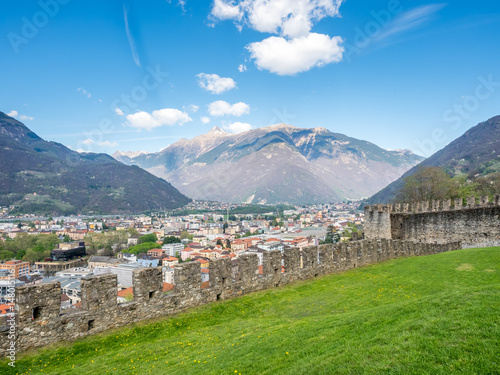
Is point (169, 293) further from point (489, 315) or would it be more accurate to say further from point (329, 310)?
point (489, 315)

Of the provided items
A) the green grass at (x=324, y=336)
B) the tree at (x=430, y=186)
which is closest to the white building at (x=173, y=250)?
the tree at (x=430, y=186)

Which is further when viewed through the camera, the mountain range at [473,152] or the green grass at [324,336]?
the mountain range at [473,152]

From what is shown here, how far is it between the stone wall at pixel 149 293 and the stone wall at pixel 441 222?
38.6 feet

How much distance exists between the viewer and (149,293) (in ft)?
41.9

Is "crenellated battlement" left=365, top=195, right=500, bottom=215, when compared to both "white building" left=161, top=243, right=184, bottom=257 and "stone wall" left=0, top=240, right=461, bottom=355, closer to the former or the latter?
"stone wall" left=0, top=240, right=461, bottom=355

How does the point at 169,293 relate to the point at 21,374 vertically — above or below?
above

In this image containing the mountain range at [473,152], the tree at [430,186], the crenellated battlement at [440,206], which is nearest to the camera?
the crenellated battlement at [440,206]

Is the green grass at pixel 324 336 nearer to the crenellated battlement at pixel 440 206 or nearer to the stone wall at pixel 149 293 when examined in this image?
the stone wall at pixel 149 293

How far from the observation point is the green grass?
591 centimetres

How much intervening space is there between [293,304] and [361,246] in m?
8.93

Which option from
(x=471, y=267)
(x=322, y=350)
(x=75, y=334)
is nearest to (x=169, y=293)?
(x=75, y=334)

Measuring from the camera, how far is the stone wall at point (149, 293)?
1026cm

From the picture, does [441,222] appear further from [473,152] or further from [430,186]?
[473,152]

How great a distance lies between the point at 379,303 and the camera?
41.4ft
